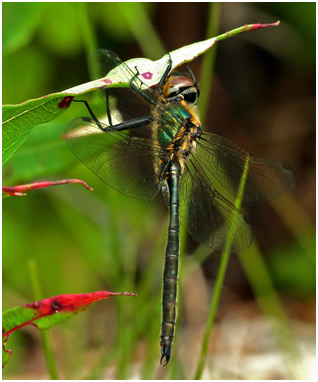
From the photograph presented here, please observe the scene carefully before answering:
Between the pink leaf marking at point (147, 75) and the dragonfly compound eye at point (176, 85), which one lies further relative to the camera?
the dragonfly compound eye at point (176, 85)

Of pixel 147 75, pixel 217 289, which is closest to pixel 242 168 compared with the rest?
pixel 217 289

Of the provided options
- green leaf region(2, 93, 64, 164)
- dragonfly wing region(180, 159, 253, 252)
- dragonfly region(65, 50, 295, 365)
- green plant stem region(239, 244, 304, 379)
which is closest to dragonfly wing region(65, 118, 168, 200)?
dragonfly region(65, 50, 295, 365)

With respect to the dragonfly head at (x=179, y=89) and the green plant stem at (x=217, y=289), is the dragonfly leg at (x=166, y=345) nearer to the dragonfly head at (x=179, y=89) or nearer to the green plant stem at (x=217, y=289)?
the green plant stem at (x=217, y=289)

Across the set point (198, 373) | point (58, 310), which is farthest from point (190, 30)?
point (58, 310)

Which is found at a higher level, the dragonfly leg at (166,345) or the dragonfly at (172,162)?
the dragonfly at (172,162)

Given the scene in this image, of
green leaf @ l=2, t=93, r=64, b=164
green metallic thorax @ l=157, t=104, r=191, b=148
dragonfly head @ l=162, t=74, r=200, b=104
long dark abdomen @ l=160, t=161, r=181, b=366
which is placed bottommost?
long dark abdomen @ l=160, t=161, r=181, b=366

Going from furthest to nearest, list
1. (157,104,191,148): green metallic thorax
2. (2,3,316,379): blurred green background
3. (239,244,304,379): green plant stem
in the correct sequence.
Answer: (2,3,316,379): blurred green background → (239,244,304,379): green plant stem → (157,104,191,148): green metallic thorax

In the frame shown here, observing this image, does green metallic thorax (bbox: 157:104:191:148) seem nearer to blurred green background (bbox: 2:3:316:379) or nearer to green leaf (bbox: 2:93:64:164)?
blurred green background (bbox: 2:3:316:379)

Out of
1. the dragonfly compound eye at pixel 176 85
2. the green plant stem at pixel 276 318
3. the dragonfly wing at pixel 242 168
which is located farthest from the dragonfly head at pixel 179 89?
the green plant stem at pixel 276 318
